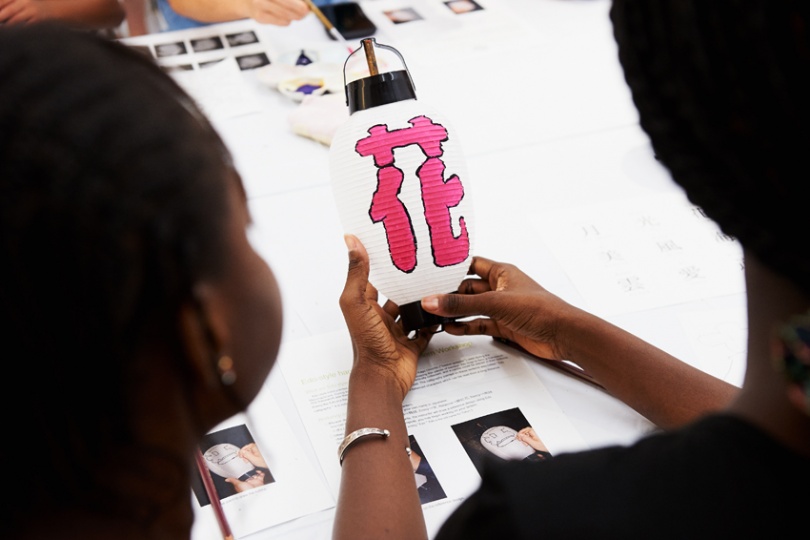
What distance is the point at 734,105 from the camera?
14.4 inches

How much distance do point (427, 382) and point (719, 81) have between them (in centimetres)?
55

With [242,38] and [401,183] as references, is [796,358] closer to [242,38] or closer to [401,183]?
[401,183]

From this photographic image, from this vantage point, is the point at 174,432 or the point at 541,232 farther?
the point at 541,232

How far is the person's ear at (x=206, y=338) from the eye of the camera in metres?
0.43

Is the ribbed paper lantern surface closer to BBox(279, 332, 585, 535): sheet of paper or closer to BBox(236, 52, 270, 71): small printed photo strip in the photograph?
BBox(279, 332, 585, 535): sheet of paper

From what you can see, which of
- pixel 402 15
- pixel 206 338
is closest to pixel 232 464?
pixel 206 338

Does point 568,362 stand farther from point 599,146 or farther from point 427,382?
point 599,146

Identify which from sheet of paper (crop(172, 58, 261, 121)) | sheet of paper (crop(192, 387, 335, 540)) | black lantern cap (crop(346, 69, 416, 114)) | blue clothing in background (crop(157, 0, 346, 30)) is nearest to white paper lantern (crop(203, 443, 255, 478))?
sheet of paper (crop(192, 387, 335, 540))

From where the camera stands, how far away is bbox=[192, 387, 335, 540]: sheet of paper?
71 cm

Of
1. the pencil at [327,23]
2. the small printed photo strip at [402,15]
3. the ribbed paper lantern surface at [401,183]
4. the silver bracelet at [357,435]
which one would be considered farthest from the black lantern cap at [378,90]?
the small printed photo strip at [402,15]

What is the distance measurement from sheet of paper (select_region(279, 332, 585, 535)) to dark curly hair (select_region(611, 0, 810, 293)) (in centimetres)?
41

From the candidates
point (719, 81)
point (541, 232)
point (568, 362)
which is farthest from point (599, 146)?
point (719, 81)

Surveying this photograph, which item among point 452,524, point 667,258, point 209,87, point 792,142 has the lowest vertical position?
point 667,258

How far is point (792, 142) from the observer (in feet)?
1.16
